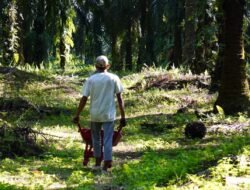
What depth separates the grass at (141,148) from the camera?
8.05m

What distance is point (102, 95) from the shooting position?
360 inches

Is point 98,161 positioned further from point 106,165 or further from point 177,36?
point 177,36

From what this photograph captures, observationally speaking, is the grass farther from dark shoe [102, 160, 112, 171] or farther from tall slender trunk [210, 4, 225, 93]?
tall slender trunk [210, 4, 225, 93]

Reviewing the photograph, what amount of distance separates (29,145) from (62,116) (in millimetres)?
4876

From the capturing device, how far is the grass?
805 centimetres

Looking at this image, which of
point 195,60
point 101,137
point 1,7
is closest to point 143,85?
point 195,60

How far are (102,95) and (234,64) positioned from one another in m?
6.66

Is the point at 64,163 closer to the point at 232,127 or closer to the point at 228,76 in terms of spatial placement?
the point at 232,127

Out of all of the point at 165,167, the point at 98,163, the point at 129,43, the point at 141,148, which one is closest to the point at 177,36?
the point at 129,43

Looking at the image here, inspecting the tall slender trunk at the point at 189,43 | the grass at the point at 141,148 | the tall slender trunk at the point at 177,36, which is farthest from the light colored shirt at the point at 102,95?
the tall slender trunk at the point at 177,36

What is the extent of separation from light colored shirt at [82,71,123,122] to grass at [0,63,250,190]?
0.87 metres

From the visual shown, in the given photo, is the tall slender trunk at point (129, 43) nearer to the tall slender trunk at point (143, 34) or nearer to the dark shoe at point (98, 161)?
the tall slender trunk at point (143, 34)

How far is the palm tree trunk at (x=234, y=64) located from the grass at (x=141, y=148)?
548 millimetres

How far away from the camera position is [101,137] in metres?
9.55
